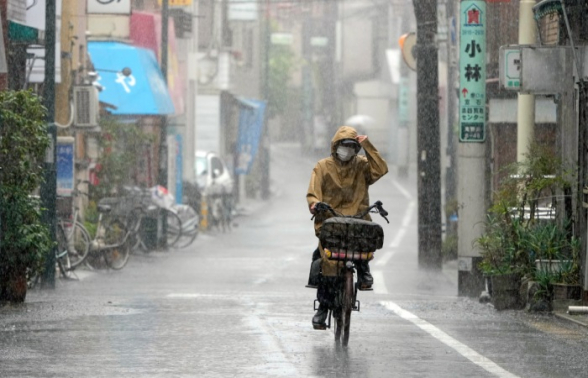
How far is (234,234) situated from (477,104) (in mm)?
19034

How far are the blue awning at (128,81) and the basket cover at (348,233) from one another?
69.9 ft

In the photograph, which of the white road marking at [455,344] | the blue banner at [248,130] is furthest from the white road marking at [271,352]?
the blue banner at [248,130]

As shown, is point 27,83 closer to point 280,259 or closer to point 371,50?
point 280,259

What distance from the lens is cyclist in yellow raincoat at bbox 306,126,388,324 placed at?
11562 mm

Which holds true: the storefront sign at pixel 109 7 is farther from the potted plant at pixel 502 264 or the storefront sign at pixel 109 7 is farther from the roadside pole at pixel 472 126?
the potted plant at pixel 502 264

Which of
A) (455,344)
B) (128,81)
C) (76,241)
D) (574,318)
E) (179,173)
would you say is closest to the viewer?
(455,344)

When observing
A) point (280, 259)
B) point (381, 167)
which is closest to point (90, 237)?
point (280, 259)

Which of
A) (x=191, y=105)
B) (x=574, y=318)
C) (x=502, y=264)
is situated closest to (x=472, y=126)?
(x=502, y=264)

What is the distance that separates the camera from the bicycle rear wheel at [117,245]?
24.5 metres

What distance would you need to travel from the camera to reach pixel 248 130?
2039 inches

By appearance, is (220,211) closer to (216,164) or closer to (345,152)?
(216,164)

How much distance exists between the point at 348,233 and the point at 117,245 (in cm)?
1374

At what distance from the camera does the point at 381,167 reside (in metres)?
11.7

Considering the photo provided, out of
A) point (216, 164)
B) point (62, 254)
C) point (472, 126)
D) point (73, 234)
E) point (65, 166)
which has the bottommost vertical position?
point (62, 254)
